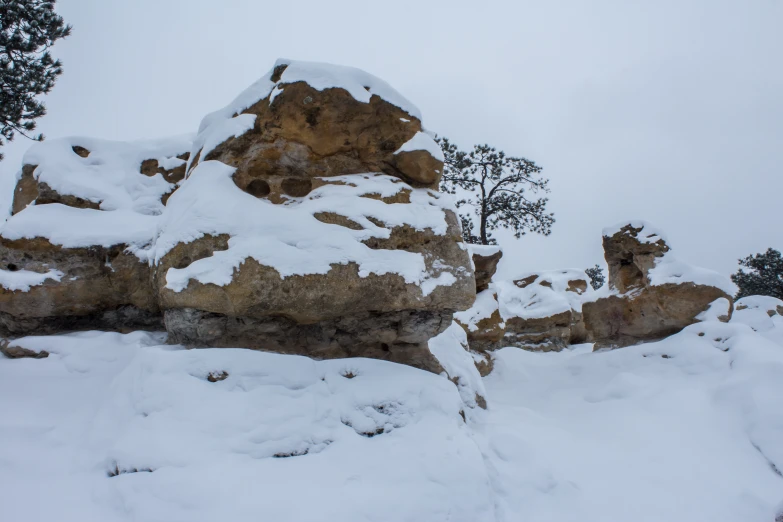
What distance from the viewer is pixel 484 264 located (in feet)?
28.1

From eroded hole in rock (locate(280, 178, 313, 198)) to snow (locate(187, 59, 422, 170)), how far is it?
63cm

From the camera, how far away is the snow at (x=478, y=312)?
816cm

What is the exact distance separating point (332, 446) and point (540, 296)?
356 inches

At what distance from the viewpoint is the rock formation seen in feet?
10.8

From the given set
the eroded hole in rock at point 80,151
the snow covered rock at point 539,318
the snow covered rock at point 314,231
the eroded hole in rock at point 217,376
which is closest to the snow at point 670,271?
the snow covered rock at point 539,318

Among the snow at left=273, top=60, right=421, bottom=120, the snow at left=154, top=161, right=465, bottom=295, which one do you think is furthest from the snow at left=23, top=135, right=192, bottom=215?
the snow at left=273, top=60, right=421, bottom=120

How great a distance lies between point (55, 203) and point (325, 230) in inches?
116

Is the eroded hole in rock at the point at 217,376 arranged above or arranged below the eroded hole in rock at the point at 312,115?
below

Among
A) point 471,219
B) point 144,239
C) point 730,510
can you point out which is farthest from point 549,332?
point 144,239

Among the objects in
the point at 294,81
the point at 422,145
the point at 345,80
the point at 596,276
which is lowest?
the point at 596,276

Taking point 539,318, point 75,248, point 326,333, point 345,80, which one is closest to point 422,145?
point 345,80

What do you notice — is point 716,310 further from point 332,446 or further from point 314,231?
point 332,446

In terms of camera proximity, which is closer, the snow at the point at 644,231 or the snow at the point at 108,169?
the snow at the point at 108,169

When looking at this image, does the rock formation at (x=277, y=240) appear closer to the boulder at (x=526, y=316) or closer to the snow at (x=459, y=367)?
the snow at (x=459, y=367)
